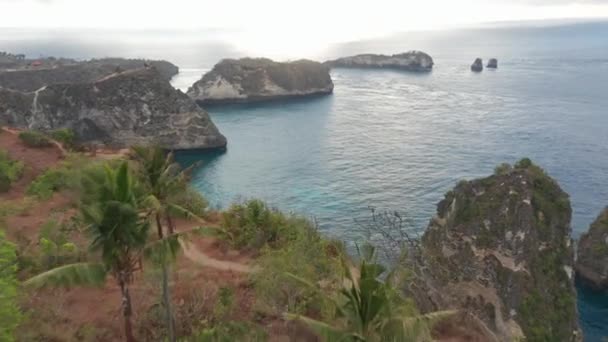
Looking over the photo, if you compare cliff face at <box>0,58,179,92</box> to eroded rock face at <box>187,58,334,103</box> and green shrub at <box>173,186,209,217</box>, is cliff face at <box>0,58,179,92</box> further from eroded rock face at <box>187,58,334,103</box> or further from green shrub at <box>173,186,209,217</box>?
green shrub at <box>173,186,209,217</box>

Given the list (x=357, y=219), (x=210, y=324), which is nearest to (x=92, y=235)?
(x=210, y=324)

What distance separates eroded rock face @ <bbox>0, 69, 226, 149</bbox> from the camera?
8912 cm

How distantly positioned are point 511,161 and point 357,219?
33.8 m

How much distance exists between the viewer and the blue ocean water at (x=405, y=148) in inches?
2466

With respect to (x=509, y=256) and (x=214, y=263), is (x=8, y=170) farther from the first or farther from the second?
(x=509, y=256)

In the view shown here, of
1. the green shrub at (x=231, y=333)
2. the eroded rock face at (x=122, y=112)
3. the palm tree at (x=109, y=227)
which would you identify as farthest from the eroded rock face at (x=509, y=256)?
the eroded rock face at (x=122, y=112)

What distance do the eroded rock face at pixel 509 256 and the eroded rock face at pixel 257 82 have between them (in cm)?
10501

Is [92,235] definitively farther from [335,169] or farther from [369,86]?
[369,86]

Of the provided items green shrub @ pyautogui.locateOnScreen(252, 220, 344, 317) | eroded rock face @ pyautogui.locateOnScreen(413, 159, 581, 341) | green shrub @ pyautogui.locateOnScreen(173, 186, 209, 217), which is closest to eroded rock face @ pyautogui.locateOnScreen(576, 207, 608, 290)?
eroded rock face @ pyautogui.locateOnScreen(413, 159, 581, 341)

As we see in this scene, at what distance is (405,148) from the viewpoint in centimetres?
8694

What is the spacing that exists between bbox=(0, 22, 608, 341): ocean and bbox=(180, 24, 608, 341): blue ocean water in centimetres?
20

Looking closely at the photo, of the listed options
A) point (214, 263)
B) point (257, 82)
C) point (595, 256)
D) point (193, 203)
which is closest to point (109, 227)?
point (214, 263)

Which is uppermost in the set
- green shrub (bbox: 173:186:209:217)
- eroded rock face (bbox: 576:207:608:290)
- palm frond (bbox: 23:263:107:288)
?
palm frond (bbox: 23:263:107:288)

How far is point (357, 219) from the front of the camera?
187ft
